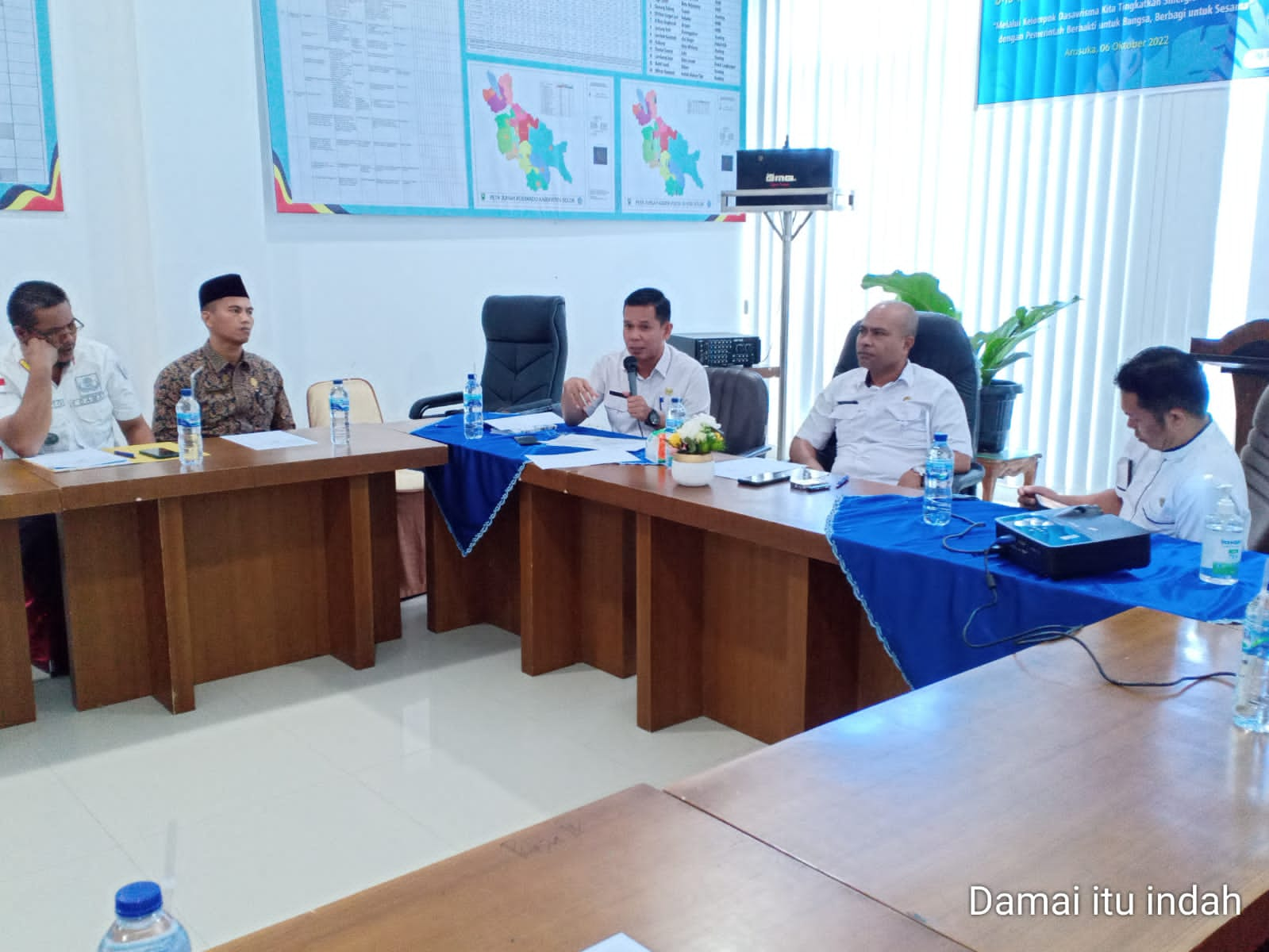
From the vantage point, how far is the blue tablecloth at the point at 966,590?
5.98 feet

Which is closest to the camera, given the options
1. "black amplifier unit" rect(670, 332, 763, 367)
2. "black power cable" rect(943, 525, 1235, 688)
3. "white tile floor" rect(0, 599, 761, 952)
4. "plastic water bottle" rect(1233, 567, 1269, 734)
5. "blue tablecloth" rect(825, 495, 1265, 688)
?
"plastic water bottle" rect(1233, 567, 1269, 734)

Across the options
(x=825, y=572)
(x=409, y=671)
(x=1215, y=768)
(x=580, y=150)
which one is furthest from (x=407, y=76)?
(x=1215, y=768)

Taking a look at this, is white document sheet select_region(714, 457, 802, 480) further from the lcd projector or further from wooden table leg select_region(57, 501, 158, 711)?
wooden table leg select_region(57, 501, 158, 711)

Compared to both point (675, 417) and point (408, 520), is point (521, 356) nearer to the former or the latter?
point (408, 520)

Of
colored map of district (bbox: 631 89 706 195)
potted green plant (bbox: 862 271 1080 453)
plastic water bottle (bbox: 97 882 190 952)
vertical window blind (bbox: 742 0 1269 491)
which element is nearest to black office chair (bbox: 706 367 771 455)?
potted green plant (bbox: 862 271 1080 453)

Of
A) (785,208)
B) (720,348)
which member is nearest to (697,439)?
(720,348)

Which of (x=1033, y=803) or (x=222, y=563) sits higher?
(x=1033, y=803)

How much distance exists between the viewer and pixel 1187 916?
0.95 meters

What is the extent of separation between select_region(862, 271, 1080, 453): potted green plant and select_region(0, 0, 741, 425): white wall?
2.05 metres

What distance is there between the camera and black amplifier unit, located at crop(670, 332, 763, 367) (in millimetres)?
4961

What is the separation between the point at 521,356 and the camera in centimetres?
462

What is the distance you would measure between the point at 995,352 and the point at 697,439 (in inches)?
91.7

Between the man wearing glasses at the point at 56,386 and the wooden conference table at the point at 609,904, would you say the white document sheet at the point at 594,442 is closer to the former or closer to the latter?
the man wearing glasses at the point at 56,386

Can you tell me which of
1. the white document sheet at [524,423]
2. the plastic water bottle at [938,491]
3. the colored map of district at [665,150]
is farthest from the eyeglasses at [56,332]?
the colored map of district at [665,150]
